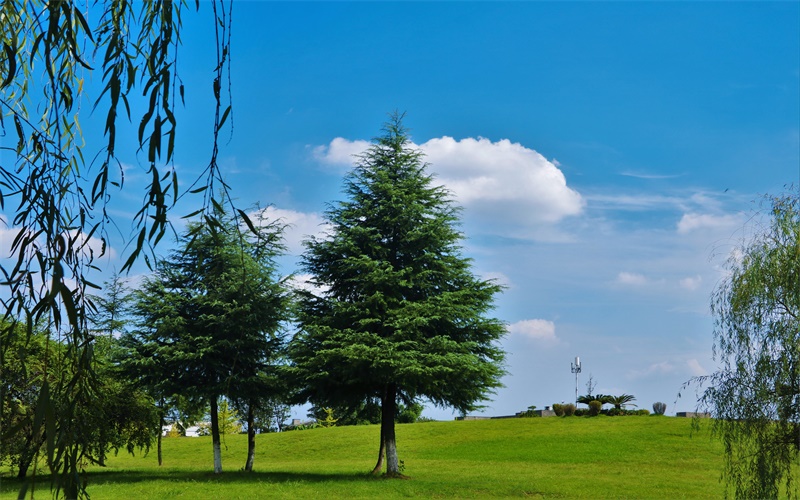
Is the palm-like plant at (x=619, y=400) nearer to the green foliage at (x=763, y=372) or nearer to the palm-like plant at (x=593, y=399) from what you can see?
the palm-like plant at (x=593, y=399)

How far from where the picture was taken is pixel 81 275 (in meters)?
3.63

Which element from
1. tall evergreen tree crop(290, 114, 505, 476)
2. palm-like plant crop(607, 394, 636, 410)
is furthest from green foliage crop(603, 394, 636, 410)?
tall evergreen tree crop(290, 114, 505, 476)

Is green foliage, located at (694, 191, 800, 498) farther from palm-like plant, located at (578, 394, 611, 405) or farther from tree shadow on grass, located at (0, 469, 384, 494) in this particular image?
palm-like plant, located at (578, 394, 611, 405)

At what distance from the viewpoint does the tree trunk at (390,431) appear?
2583cm

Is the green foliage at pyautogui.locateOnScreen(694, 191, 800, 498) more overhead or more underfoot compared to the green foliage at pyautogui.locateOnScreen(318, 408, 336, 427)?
more overhead

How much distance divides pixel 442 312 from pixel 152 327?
1096cm

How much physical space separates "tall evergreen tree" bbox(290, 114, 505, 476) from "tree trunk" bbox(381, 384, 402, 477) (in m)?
0.04

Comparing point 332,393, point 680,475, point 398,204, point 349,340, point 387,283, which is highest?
point 398,204

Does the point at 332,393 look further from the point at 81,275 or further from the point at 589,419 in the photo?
the point at 81,275

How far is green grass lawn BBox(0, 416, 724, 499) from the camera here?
2259 cm

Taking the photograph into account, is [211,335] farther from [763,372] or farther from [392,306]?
[763,372]

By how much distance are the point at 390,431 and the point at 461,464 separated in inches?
286

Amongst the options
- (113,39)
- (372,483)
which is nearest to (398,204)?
(372,483)

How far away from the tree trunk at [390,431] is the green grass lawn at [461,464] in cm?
101
